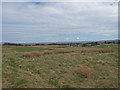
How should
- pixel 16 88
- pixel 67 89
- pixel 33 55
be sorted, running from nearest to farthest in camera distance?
pixel 16 88 < pixel 67 89 < pixel 33 55

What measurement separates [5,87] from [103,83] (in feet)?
27.0

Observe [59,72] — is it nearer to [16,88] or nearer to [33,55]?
[16,88]

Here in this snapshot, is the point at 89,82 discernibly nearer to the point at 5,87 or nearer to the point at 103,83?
the point at 103,83

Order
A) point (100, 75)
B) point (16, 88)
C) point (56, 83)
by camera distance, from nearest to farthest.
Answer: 1. point (16, 88)
2. point (56, 83)
3. point (100, 75)

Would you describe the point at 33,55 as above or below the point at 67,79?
above

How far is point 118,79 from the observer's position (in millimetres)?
10305

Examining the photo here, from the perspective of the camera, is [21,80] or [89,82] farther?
[89,82]

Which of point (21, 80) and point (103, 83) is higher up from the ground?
point (21, 80)

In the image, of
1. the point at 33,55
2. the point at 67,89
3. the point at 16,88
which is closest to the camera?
the point at 16,88

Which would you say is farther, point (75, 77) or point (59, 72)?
point (59, 72)

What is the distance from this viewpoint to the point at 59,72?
11547mm

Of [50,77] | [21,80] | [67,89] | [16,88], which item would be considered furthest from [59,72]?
[16,88]

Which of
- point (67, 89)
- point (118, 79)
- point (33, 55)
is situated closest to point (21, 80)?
point (67, 89)

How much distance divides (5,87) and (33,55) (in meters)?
11.5
